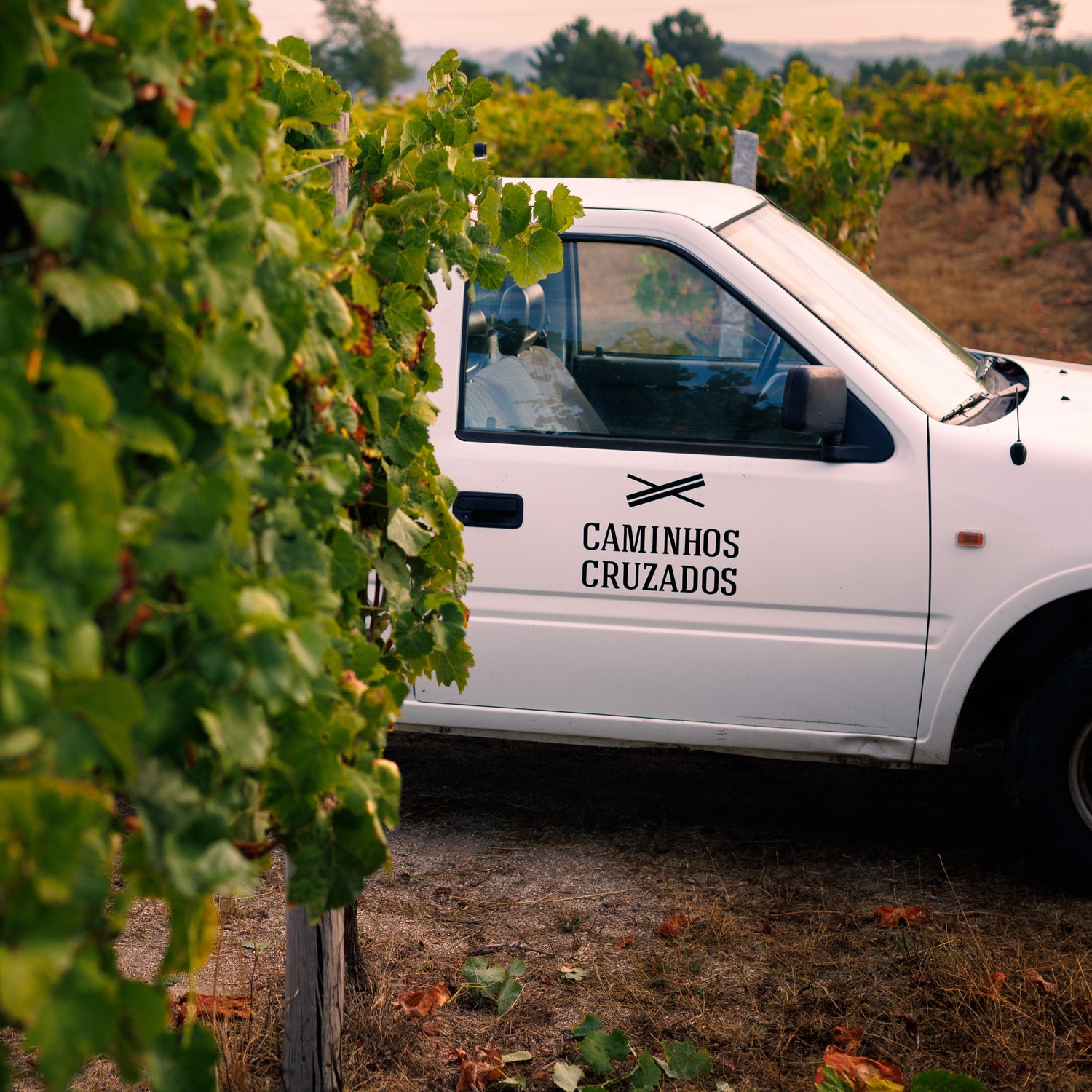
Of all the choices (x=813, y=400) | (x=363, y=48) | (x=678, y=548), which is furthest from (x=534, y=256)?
(x=363, y=48)

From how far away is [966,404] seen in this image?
3342 millimetres

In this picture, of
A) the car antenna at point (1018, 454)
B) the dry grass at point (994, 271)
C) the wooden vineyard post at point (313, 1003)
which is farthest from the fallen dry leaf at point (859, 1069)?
the dry grass at point (994, 271)

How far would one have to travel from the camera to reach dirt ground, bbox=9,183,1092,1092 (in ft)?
8.48

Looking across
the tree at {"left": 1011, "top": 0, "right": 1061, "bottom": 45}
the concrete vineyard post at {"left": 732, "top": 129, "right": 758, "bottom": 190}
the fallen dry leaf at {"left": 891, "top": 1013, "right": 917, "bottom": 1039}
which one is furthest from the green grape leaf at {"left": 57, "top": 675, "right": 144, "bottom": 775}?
the tree at {"left": 1011, "top": 0, "right": 1061, "bottom": 45}

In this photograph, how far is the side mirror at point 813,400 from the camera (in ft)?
9.71

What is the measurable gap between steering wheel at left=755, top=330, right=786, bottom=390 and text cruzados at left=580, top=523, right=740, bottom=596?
47cm

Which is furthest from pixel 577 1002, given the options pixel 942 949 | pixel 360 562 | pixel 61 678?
pixel 61 678

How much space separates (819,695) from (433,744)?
1.68 meters

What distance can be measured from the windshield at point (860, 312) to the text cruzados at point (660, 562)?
0.64 m

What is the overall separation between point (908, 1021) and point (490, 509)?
1.60 metres

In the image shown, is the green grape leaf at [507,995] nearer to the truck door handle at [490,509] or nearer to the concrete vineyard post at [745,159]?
the truck door handle at [490,509]

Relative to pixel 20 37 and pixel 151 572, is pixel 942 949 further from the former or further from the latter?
pixel 20 37

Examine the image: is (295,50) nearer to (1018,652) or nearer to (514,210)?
(514,210)

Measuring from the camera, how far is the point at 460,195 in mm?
2131
